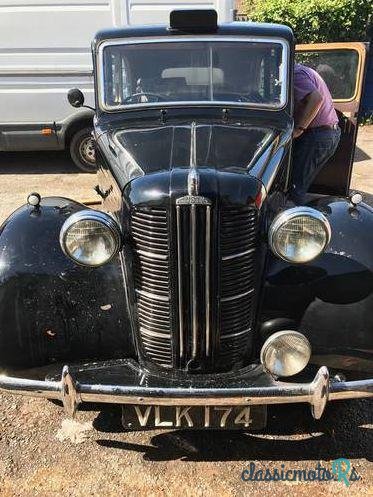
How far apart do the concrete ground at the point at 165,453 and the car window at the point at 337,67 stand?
10.7 feet

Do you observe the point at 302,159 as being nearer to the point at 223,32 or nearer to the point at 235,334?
the point at 223,32

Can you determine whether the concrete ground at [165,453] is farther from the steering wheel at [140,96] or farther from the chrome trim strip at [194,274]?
the steering wheel at [140,96]

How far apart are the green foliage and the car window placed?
22.3 ft

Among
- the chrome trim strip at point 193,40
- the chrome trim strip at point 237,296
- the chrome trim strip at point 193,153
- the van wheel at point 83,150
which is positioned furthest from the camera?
the van wheel at point 83,150

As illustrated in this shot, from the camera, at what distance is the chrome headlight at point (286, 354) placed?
261 centimetres

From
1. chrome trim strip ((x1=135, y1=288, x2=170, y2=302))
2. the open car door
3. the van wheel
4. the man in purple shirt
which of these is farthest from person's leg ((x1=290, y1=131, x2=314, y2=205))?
the van wheel

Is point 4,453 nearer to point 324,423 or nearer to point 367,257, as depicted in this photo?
point 324,423

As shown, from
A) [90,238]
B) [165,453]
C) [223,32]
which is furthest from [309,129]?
[165,453]

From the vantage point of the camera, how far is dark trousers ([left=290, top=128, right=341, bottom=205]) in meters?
4.30

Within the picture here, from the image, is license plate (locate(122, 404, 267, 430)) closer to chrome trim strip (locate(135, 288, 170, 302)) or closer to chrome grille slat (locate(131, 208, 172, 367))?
chrome grille slat (locate(131, 208, 172, 367))

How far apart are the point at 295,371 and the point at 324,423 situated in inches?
32.3

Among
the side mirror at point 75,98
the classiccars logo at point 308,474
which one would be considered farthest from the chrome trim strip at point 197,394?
the side mirror at point 75,98

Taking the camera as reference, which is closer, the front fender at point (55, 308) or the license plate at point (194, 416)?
the license plate at point (194, 416)

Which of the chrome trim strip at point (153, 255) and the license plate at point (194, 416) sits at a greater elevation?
the chrome trim strip at point (153, 255)
